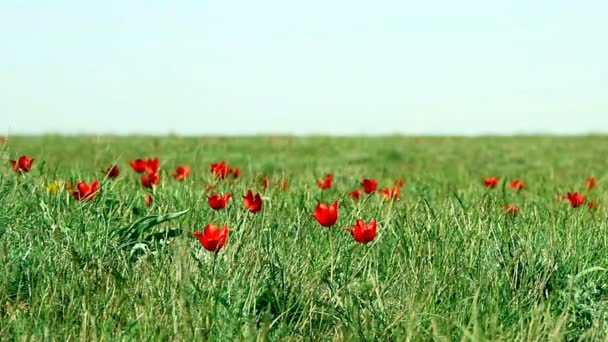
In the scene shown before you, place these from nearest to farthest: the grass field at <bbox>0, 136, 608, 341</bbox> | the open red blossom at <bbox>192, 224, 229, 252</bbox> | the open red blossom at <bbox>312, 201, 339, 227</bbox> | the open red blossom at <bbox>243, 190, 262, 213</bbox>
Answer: the grass field at <bbox>0, 136, 608, 341</bbox>, the open red blossom at <bbox>192, 224, 229, 252</bbox>, the open red blossom at <bbox>312, 201, 339, 227</bbox>, the open red blossom at <bbox>243, 190, 262, 213</bbox>

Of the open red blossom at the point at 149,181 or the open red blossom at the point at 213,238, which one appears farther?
the open red blossom at the point at 149,181

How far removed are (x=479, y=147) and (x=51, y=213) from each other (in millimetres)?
14063

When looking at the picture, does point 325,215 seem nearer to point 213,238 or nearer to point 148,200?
point 213,238

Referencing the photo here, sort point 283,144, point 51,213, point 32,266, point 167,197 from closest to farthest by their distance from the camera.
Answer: point 32,266 < point 51,213 < point 167,197 < point 283,144

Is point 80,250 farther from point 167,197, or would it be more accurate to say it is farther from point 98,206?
point 167,197

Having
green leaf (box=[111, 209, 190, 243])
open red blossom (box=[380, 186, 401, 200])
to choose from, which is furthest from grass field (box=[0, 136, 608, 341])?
open red blossom (box=[380, 186, 401, 200])

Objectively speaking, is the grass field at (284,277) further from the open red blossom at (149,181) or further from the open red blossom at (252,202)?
the open red blossom at (149,181)

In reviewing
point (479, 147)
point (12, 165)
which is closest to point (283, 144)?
point (479, 147)

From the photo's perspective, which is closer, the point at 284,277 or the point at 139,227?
the point at 284,277

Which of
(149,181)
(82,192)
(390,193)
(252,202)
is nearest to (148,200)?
(149,181)

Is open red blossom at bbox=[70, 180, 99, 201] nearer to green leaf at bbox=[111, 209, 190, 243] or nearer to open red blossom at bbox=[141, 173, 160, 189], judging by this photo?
green leaf at bbox=[111, 209, 190, 243]

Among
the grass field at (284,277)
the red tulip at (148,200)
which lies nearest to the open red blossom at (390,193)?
the grass field at (284,277)

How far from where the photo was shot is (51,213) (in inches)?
137

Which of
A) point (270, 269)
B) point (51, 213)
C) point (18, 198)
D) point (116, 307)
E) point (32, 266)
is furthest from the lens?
point (18, 198)
